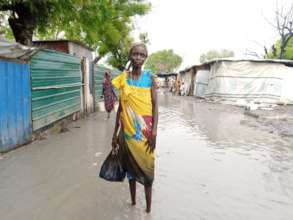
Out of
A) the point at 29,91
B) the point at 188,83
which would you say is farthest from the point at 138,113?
the point at 188,83

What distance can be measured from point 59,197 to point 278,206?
265 centimetres

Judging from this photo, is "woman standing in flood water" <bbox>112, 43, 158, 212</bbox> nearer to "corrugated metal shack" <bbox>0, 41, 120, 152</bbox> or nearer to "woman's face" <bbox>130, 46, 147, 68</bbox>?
"woman's face" <bbox>130, 46, 147, 68</bbox>

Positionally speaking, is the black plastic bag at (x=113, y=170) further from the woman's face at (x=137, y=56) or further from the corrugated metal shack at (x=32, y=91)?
the corrugated metal shack at (x=32, y=91)

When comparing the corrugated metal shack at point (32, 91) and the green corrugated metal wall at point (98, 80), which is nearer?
the corrugated metal shack at point (32, 91)

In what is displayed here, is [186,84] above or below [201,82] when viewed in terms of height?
below

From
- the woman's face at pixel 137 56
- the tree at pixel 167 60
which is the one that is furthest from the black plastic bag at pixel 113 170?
the tree at pixel 167 60

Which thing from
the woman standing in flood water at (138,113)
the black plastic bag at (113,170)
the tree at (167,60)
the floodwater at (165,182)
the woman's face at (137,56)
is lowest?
the floodwater at (165,182)

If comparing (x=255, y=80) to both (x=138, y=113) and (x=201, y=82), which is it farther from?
(x=138, y=113)

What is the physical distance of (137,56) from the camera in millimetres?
2787

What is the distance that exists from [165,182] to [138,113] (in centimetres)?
164

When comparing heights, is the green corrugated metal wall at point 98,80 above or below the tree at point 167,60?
below

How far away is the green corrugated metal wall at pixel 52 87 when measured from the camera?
6.04 meters

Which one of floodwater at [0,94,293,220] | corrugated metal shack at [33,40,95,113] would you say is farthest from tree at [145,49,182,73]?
floodwater at [0,94,293,220]

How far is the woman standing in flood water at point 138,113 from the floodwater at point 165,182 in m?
0.63
